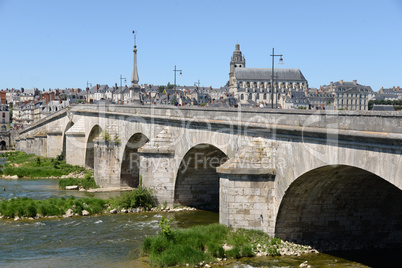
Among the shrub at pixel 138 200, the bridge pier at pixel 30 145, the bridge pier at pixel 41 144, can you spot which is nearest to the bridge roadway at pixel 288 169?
the shrub at pixel 138 200

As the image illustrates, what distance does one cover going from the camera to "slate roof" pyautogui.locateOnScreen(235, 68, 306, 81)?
478ft

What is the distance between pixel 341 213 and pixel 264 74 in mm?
132454

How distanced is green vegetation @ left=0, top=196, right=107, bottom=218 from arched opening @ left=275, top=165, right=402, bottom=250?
11576 mm

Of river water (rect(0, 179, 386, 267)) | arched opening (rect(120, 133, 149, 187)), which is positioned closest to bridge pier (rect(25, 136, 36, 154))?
arched opening (rect(120, 133, 149, 187))

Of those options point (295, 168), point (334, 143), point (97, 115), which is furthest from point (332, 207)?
point (97, 115)

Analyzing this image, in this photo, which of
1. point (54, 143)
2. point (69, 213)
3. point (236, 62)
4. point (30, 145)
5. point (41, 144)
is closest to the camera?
point (69, 213)

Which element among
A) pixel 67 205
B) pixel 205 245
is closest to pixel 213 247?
pixel 205 245

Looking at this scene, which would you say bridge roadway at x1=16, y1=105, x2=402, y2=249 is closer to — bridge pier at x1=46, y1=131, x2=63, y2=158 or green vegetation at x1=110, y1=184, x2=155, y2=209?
green vegetation at x1=110, y1=184, x2=155, y2=209

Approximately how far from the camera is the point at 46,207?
82.6ft

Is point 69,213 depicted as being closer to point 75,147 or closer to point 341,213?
point 341,213

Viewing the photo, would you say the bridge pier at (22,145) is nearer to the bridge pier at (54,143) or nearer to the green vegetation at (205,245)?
the bridge pier at (54,143)

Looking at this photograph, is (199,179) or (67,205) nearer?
(67,205)

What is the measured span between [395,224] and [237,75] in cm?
13119

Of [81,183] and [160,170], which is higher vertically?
[160,170]
